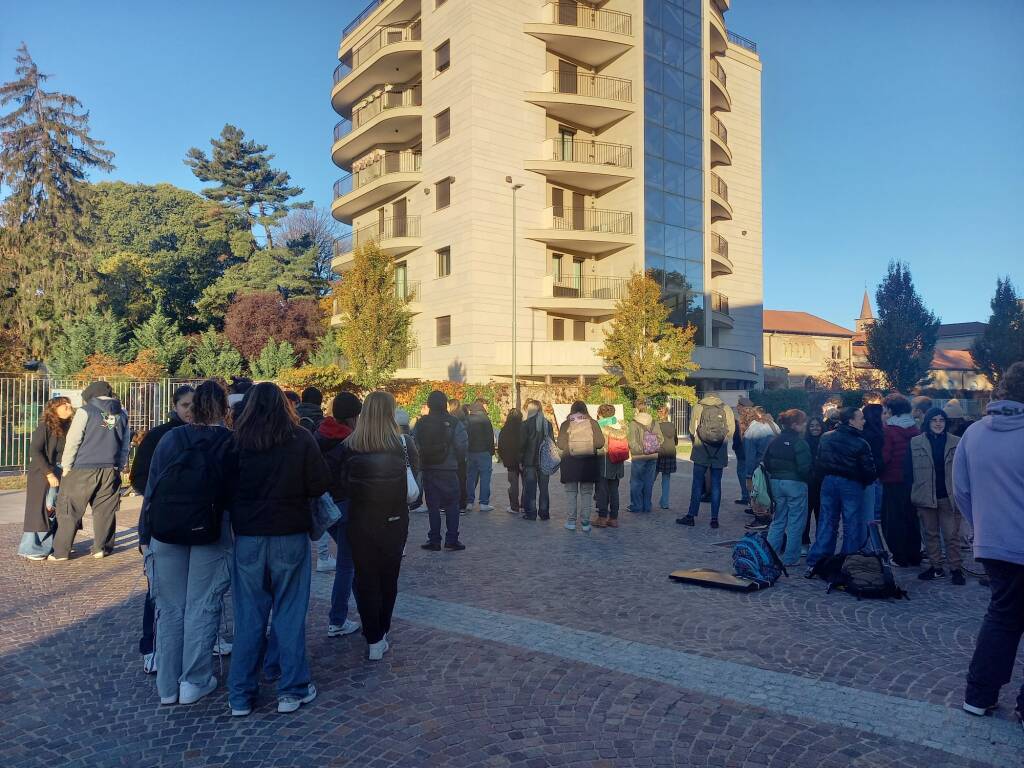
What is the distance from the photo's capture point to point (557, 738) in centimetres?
372

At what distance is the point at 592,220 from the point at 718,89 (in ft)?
36.1

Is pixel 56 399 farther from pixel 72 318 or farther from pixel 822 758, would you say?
pixel 72 318

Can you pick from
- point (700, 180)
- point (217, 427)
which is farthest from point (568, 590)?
point (700, 180)

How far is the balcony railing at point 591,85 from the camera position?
3253 cm

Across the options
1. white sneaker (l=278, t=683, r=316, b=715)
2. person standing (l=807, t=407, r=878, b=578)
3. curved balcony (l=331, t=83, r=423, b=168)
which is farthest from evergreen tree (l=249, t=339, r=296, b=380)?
white sneaker (l=278, t=683, r=316, b=715)

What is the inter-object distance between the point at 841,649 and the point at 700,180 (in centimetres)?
3201

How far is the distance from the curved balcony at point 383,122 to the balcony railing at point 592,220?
849cm

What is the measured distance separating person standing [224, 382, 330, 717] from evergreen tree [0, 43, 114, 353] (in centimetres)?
3448

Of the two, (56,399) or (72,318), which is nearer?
(56,399)

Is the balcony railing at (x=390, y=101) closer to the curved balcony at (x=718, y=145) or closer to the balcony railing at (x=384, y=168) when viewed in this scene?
the balcony railing at (x=384, y=168)

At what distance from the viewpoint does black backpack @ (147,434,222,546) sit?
401 cm

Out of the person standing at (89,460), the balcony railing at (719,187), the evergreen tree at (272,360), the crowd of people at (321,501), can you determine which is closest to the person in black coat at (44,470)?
the crowd of people at (321,501)

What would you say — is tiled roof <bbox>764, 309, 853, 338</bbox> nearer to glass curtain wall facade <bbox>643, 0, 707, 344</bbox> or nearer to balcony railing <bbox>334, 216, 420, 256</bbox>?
glass curtain wall facade <bbox>643, 0, 707, 344</bbox>

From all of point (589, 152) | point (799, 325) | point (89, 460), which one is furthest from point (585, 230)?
point (799, 325)
